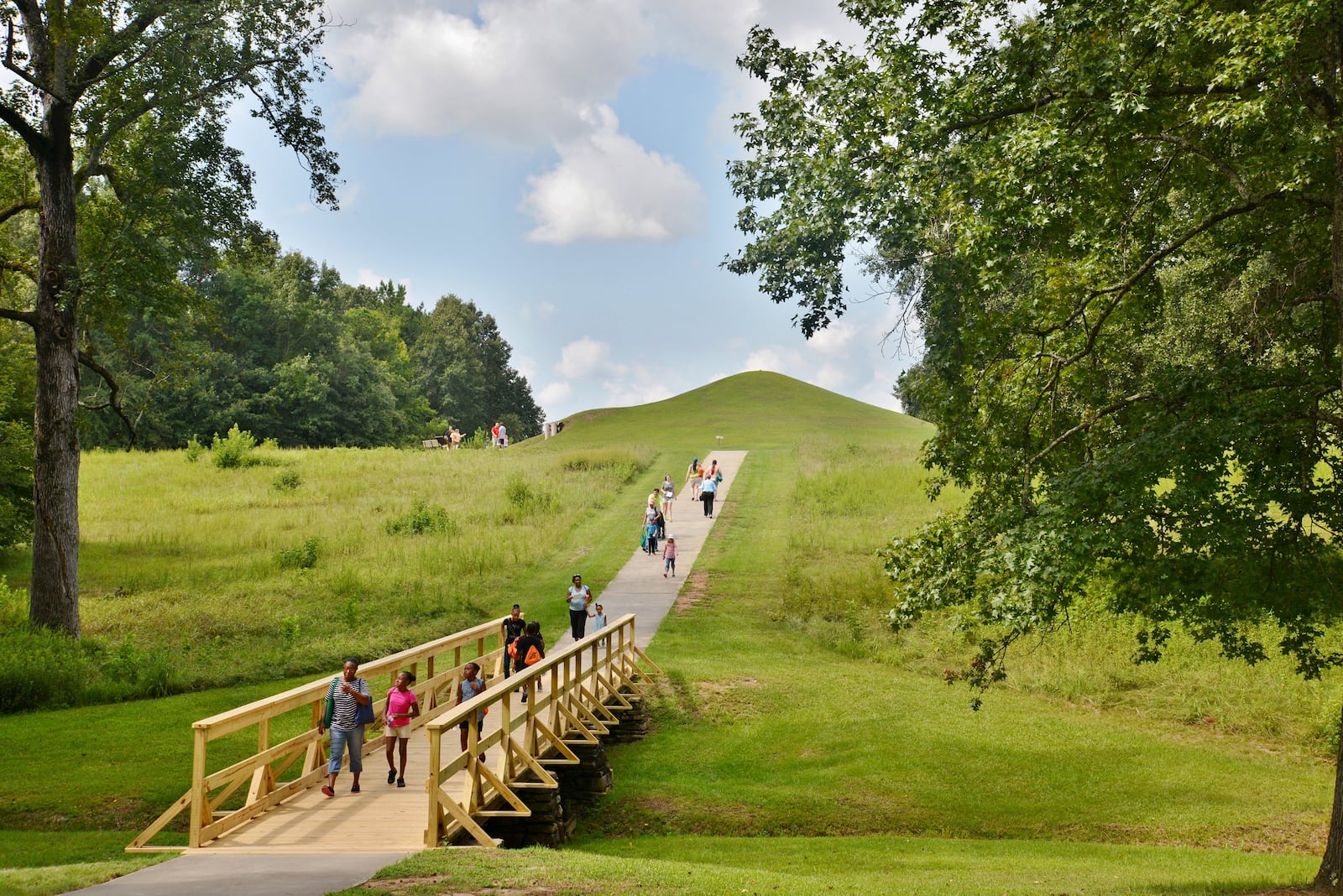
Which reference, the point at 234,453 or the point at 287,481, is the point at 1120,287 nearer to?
the point at 287,481

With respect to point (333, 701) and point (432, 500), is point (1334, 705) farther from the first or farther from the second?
point (432, 500)

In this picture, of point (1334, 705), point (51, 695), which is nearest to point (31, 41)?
point (51, 695)

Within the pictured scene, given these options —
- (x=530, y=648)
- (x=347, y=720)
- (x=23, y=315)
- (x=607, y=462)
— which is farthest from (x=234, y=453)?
(x=347, y=720)

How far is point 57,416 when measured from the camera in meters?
21.1

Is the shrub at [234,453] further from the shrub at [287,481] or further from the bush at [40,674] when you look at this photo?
the bush at [40,674]

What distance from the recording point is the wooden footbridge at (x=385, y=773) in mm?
10633

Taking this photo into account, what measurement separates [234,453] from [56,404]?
1087 inches

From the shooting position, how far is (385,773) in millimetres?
13445

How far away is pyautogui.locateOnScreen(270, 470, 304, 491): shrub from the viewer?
42.3m

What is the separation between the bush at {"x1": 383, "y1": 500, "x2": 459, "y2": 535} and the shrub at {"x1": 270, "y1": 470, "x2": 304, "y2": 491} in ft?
30.7

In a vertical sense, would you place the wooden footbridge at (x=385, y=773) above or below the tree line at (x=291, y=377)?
below

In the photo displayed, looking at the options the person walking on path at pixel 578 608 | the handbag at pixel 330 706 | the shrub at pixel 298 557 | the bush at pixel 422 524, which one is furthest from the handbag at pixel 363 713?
the bush at pixel 422 524

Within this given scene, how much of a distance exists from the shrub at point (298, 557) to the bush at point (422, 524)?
3891 millimetres

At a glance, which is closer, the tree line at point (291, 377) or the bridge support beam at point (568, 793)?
the bridge support beam at point (568, 793)
